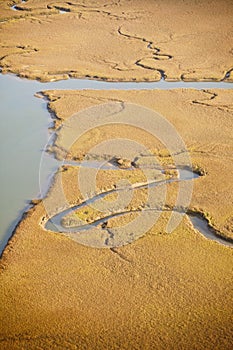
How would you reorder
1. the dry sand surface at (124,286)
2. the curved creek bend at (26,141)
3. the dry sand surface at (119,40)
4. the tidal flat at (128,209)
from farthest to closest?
1. the dry sand surface at (119,40)
2. the curved creek bend at (26,141)
3. the tidal flat at (128,209)
4. the dry sand surface at (124,286)

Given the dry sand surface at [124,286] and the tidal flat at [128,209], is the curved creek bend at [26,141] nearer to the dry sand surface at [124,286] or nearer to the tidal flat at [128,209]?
the tidal flat at [128,209]

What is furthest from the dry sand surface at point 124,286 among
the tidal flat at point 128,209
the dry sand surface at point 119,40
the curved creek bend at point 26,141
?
the dry sand surface at point 119,40

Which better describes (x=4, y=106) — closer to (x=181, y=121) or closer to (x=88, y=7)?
(x=181, y=121)

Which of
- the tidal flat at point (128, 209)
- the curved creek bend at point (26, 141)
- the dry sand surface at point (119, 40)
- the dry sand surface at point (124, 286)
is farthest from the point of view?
the dry sand surface at point (119, 40)

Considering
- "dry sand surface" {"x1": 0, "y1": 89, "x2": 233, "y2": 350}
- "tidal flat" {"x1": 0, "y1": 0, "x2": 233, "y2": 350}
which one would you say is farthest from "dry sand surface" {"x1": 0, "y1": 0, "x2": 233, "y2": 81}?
"dry sand surface" {"x1": 0, "y1": 89, "x2": 233, "y2": 350}

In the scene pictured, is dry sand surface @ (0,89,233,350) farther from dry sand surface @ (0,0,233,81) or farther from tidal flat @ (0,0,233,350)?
dry sand surface @ (0,0,233,81)

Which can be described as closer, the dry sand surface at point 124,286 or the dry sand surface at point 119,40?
the dry sand surface at point 124,286
